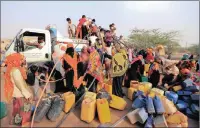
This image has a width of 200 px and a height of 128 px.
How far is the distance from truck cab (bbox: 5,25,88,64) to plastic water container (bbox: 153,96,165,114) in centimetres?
443

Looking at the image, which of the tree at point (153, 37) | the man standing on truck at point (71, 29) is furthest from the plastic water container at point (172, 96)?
the tree at point (153, 37)

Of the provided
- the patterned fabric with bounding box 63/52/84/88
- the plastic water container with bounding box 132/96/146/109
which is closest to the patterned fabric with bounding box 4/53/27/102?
the patterned fabric with bounding box 63/52/84/88

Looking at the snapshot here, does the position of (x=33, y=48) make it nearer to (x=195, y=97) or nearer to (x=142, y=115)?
(x=142, y=115)

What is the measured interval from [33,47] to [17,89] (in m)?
4.39

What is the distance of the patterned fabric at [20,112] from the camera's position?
5.78 meters

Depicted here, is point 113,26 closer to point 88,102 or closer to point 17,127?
point 88,102

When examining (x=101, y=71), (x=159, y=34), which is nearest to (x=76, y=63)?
(x=101, y=71)

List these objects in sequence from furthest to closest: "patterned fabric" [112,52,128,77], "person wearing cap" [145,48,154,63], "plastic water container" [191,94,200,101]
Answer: "person wearing cap" [145,48,154,63] < "patterned fabric" [112,52,128,77] < "plastic water container" [191,94,200,101]

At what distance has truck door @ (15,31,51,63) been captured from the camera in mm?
9617

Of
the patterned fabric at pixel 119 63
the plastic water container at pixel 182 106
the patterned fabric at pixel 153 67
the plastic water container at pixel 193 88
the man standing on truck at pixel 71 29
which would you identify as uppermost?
the man standing on truck at pixel 71 29

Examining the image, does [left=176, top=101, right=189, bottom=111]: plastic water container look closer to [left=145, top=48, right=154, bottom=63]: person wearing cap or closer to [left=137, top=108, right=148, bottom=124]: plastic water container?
[left=137, top=108, right=148, bottom=124]: plastic water container

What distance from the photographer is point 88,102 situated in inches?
238

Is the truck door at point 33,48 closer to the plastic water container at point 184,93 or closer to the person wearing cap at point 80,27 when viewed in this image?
the person wearing cap at point 80,27

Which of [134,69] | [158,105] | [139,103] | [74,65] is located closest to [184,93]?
[158,105]
